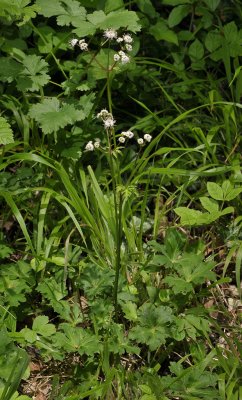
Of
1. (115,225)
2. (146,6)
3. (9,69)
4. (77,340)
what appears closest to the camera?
(77,340)

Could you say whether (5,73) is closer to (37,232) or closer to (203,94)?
(37,232)

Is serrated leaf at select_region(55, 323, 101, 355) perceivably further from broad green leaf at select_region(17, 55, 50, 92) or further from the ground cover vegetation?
broad green leaf at select_region(17, 55, 50, 92)

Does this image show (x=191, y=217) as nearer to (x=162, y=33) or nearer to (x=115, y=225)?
(x=115, y=225)

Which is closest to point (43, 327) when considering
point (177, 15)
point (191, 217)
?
point (191, 217)

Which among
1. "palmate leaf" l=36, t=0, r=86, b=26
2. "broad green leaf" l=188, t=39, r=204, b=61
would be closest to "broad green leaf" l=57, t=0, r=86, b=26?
"palmate leaf" l=36, t=0, r=86, b=26

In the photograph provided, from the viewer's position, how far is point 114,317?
2465 millimetres

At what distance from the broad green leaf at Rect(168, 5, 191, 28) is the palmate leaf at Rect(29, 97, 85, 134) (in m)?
0.83

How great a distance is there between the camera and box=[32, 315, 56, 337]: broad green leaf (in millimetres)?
2359

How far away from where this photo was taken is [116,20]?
2.71 m

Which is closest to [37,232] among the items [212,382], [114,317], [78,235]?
[78,235]

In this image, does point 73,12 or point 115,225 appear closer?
point 115,225

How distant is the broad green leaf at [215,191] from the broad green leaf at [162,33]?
2.99 ft

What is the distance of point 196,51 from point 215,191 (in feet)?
3.23

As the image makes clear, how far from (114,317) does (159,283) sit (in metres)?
0.25
